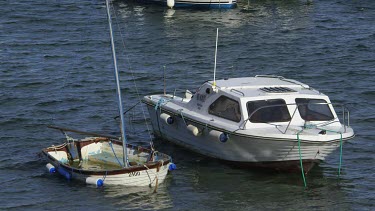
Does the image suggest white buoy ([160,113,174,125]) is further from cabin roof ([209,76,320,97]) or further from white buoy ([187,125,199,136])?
cabin roof ([209,76,320,97])

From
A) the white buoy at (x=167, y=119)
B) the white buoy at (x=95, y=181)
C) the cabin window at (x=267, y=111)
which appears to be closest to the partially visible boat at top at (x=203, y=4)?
the white buoy at (x=167, y=119)

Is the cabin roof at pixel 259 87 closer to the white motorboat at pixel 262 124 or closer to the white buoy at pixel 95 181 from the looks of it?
the white motorboat at pixel 262 124

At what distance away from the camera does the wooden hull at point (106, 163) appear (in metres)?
25.4

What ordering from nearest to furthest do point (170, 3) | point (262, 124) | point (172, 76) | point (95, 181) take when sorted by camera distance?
1. point (95, 181)
2. point (262, 124)
3. point (172, 76)
4. point (170, 3)

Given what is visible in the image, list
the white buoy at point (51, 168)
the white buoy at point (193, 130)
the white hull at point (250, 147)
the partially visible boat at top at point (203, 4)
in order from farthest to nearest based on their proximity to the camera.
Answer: the partially visible boat at top at point (203, 4), the white buoy at point (193, 130), the white buoy at point (51, 168), the white hull at point (250, 147)

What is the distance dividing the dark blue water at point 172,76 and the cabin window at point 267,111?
1.79 meters

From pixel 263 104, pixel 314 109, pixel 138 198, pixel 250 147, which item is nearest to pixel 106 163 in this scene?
pixel 138 198

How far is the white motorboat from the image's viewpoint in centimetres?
2569

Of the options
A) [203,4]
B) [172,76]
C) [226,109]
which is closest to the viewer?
[226,109]

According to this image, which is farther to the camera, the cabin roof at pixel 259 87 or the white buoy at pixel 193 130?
the white buoy at pixel 193 130

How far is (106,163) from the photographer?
27.8 metres

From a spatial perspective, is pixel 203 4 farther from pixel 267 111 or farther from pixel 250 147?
pixel 250 147

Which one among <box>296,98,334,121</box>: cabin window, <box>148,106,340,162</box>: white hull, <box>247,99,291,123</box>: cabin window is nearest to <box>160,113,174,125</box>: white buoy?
<box>148,106,340,162</box>: white hull

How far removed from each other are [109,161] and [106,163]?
11 centimetres
